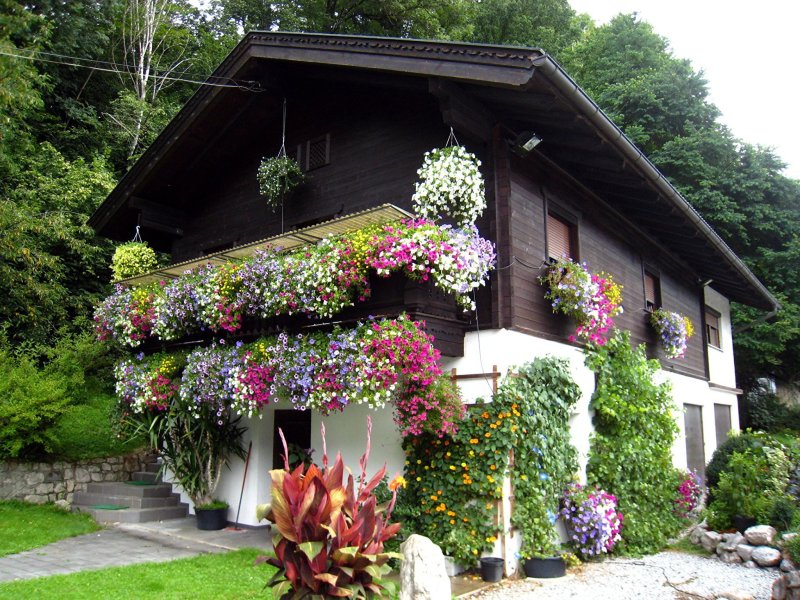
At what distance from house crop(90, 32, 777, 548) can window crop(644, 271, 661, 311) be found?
0.15 feet

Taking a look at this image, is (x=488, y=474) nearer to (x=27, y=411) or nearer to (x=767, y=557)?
(x=767, y=557)

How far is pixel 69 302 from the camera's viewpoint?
15.9 m

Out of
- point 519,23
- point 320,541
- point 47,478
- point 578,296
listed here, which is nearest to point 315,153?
point 578,296

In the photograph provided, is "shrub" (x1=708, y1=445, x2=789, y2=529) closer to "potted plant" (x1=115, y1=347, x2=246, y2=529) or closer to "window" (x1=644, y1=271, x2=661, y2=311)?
"window" (x1=644, y1=271, x2=661, y2=311)

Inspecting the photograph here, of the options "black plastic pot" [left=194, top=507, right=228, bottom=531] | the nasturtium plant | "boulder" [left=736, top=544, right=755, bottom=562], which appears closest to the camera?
"boulder" [left=736, top=544, right=755, bottom=562]

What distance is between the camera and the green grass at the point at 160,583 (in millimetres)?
6059

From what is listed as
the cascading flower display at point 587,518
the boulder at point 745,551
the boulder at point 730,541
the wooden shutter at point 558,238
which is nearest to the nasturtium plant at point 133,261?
the wooden shutter at point 558,238

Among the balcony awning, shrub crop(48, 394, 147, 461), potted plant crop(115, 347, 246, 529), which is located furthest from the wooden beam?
shrub crop(48, 394, 147, 461)

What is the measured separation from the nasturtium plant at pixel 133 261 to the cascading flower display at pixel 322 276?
250cm

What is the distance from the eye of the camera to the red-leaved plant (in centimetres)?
451

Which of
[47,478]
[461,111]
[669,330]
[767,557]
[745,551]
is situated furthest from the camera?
[669,330]

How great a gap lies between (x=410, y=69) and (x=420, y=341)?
3.47 meters

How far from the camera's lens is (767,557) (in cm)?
851

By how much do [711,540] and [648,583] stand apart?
258 centimetres
